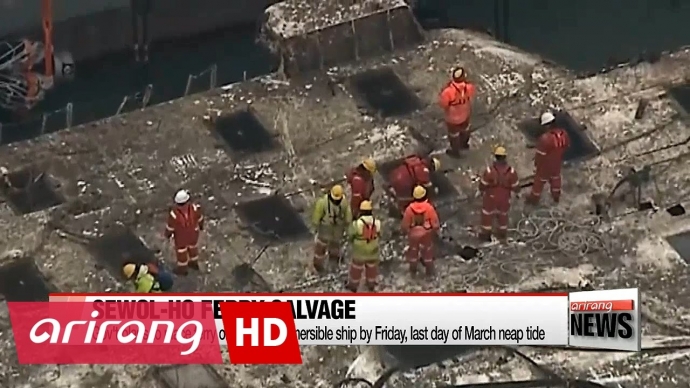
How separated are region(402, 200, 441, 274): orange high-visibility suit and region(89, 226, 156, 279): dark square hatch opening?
383 centimetres

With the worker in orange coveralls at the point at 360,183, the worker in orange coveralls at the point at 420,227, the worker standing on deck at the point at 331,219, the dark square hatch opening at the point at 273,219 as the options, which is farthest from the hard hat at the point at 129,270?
the worker in orange coveralls at the point at 420,227

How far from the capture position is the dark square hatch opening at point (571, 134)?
30.3 m

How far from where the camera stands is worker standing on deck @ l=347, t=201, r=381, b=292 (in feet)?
87.0

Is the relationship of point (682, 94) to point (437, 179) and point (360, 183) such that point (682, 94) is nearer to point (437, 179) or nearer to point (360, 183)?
point (437, 179)

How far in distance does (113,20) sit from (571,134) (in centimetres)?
977

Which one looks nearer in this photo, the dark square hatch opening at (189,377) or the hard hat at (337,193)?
the dark square hatch opening at (189,377)

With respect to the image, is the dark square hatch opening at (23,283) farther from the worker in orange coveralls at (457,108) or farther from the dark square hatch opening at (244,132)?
the worker in orange coveralls at (457,108)

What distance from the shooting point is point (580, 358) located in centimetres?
2644

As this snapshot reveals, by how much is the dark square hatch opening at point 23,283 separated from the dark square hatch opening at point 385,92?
252 inches

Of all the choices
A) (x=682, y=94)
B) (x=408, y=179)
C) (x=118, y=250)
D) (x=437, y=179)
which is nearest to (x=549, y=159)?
(x=437, y=179)

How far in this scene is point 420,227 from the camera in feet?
88.8

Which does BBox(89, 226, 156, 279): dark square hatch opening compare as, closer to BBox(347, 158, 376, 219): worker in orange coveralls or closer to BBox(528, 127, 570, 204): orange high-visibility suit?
BBox(347, 158, 376, 219): worker in orange coveralls

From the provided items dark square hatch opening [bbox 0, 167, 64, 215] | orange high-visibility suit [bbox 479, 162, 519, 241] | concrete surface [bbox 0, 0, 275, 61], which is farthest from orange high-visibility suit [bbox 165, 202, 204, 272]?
concrete surface [bbox 0, 0, 275, 61]

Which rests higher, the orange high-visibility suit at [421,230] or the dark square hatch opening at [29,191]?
the dark square hatch opening at [29,191]
